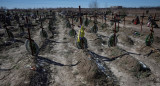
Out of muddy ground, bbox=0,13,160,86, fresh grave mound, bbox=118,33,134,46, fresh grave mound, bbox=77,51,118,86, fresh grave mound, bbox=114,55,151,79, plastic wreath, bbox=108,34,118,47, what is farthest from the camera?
fresh grave mound, bbox=118,33,134,46

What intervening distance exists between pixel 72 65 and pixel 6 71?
5022 mm

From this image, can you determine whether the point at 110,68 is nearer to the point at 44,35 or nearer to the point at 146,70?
the point at 146,70

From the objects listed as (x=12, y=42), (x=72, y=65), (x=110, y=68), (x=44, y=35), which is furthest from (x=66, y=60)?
(x=12, y=42)

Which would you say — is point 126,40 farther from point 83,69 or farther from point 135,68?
point 83,69

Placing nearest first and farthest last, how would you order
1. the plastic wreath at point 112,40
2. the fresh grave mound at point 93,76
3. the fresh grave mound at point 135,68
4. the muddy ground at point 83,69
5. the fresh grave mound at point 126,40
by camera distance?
the fresh grave mound at point 93,76
the muddy ground at point 83,69
the fresh grave mound at point 135,68
the plastic wreath at point 112,40
the fresh grave mound at point 126,40

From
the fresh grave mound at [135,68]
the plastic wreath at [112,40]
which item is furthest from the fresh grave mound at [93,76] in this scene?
the plastic wreath at [112,40]

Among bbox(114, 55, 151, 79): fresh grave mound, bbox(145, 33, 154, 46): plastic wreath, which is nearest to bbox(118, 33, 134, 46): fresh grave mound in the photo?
bbox(145, 33, 154, 46): plastic wreath

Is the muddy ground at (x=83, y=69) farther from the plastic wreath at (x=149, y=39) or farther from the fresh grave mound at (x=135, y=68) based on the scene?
the plastic wreath at (x=149, y=39)

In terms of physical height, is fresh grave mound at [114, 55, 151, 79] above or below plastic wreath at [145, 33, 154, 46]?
below

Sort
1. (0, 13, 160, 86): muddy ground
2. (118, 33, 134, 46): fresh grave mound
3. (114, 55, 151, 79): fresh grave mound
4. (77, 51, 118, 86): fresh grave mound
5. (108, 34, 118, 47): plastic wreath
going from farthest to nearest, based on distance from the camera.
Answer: (118, 33, 134, 46): fresh grave mound < (108, 34, 118, 47): plastic wreath < (114, 55, 151, 79): fresh grave mound < (0, 13, 160, 86): muddy ground < (77, 51, 118, 86): fresh grave mound

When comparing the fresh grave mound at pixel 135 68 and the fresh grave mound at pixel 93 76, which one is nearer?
the fresh grave mound at pixel 93 76

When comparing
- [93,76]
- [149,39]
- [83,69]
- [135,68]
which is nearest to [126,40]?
[149,39]

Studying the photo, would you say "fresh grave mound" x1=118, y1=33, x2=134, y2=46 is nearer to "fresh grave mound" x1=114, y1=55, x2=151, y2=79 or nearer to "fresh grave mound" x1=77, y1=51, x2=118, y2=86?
"fresh grave mound" x1=114, y1=55, x2=151, y2=79

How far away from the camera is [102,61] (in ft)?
35.4
